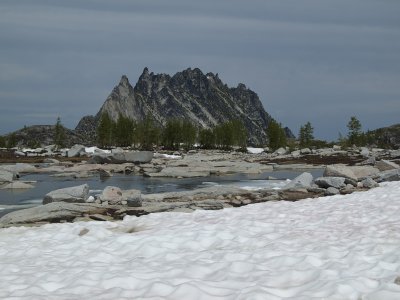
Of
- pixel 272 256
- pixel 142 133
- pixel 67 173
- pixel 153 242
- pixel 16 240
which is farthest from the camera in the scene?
pixel 142 133

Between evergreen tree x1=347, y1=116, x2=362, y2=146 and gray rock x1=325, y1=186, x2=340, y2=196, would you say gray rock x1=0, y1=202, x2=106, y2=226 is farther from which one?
evergreen tree x1=347, y1=116, x2=362, y2=146

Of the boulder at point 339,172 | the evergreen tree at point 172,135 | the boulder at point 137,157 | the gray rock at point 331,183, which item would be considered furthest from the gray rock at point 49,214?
the evergreen tree at point 172,135

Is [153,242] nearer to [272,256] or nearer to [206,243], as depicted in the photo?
[206,243]

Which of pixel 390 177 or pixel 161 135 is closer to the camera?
pixel 390 177

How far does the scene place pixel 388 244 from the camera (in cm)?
1062

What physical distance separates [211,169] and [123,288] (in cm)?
4414

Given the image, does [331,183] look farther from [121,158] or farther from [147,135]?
[147,135]

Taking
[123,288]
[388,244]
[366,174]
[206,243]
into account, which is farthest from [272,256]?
[366,174]

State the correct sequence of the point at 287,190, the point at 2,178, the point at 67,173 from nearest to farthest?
the point at 287,190
the point at 2,178
the point at 67,173

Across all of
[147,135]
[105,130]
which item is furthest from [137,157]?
[105,130]

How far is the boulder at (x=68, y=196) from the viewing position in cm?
2119

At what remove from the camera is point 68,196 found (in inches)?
843

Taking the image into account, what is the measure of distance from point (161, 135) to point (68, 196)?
116793mm

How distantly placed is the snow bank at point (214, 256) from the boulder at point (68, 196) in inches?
281
